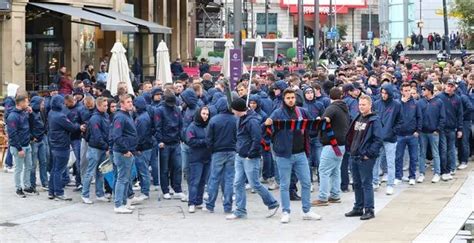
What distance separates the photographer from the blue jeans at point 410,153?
16453 millimetres

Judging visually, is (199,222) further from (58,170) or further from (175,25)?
(175,25)

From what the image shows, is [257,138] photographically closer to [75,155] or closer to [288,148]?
[288,148]

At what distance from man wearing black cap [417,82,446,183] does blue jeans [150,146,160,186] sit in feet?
15.5

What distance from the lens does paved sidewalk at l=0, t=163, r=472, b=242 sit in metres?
12.3

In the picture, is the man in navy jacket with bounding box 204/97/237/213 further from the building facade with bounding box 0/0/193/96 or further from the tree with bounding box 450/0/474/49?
the tree with bounding box 450/0/474/49

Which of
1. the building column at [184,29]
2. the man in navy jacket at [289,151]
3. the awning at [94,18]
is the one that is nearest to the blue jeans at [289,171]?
the man in navy jacket at [289,151]

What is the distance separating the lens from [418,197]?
15180 millimetres

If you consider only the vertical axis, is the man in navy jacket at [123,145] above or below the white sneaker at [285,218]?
above

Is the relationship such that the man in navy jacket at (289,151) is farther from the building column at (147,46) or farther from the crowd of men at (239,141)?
the building column at (147,46)

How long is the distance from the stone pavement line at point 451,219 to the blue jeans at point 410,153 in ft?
3.08

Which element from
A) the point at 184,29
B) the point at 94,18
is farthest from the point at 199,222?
the point at 184,29

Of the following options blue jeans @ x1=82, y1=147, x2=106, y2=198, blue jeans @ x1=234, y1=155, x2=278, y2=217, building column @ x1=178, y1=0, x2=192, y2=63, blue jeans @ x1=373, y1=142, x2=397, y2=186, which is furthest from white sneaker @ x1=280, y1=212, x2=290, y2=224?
building column @ x1=178, y1=0, x2=192, y2=63

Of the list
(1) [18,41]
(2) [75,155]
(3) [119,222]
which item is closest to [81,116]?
(2) [75,155]

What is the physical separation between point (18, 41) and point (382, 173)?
1416 cm
